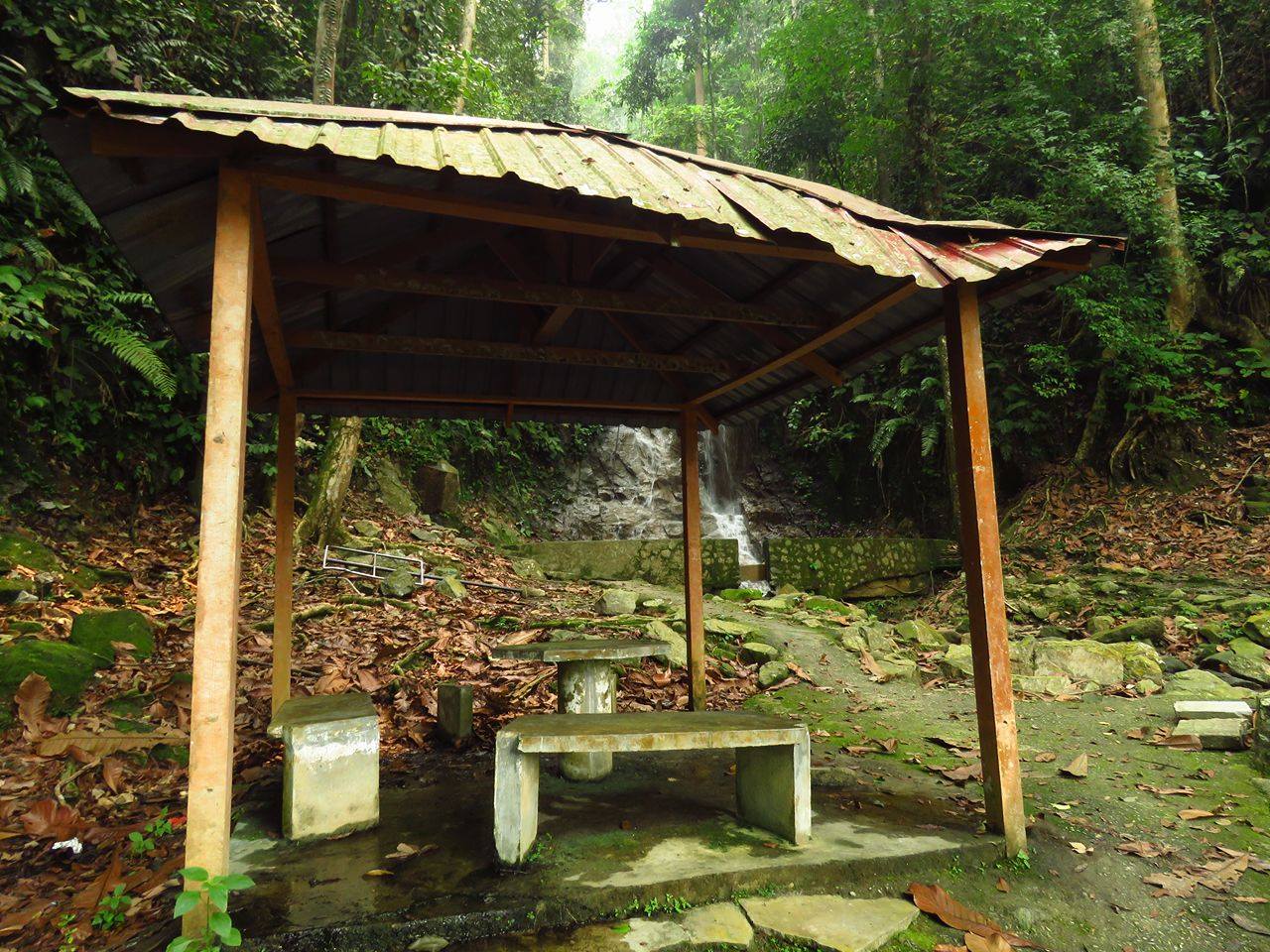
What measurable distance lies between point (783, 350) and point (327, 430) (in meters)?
7.16

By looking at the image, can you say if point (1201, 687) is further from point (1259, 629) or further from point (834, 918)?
point (834, 918)

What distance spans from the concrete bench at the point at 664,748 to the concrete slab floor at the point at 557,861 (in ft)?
0.41

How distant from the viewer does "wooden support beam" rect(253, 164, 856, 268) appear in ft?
Answer: 8.94

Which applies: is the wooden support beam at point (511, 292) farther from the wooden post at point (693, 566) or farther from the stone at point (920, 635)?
the stone at point (920, 635)

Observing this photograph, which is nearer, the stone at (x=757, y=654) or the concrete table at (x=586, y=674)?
the concrete table at (x=586, y=674)

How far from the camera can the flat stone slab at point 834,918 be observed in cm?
252

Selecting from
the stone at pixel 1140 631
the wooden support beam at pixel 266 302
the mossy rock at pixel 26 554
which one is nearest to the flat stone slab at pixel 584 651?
the wooden support beam at pixel 266 302

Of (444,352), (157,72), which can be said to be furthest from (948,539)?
(157,72)

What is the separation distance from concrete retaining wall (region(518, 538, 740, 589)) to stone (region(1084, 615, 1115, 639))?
5.05 meters

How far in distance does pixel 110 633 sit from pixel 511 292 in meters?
4.23

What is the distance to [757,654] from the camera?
24.0ft

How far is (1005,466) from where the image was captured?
464 inches

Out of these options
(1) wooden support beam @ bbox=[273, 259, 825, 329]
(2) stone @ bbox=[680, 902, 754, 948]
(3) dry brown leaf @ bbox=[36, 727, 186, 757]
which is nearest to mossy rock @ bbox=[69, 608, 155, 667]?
(3) dry brown leaf @ bbox=[36, 727, 186, 757]

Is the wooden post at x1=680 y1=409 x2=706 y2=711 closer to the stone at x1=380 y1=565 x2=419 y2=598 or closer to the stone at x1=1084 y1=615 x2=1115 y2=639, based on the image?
the stone at x1=380 y1=565 x2=419 y2=598
